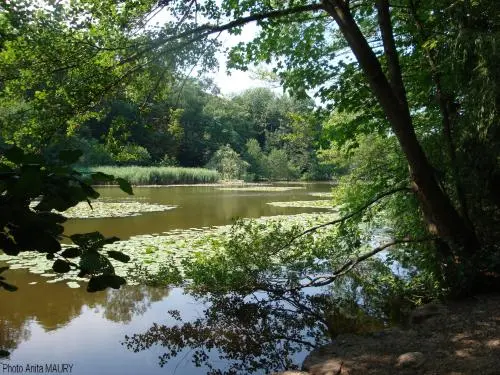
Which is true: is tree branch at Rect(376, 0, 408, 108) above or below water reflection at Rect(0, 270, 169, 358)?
above

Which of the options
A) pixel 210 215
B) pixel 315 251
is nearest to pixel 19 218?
pixel 315 251

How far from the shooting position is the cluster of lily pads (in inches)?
278

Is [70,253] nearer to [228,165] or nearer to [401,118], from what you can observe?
[401,118]

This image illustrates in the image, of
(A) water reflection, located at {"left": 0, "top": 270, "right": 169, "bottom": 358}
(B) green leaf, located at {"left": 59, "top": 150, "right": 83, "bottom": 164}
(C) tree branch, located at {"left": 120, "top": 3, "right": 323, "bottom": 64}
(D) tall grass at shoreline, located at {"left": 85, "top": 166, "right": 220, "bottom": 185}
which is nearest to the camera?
(B) green leaf, located at {"left": 59, "top": 150, "right": 83, "bottom": 164}

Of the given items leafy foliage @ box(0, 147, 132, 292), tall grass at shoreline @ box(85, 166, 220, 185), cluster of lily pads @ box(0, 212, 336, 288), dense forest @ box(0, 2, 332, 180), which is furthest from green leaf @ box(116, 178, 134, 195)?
tall grass at shoreline @ box(85, 166, 220, 185)

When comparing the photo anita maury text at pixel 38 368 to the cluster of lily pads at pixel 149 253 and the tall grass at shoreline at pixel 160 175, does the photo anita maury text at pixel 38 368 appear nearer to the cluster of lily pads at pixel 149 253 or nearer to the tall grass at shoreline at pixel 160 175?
the cluster of lily pads at pixel 149 253

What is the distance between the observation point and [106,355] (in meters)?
4.49

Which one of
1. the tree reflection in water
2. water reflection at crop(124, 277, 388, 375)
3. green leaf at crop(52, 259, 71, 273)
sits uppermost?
green leaf at crop(52, 259, 71, 273)

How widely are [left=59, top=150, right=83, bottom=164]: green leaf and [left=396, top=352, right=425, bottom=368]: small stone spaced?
109 inches

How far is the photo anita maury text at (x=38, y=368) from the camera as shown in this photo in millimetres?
4086

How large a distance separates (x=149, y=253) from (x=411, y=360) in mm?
6260

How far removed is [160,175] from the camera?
3497 cm

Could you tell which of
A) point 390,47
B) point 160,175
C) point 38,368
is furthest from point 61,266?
point 160,175

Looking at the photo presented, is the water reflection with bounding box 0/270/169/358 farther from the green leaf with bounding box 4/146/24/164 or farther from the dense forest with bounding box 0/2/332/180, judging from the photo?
the green leaf with bounding box 4/146/24/164
